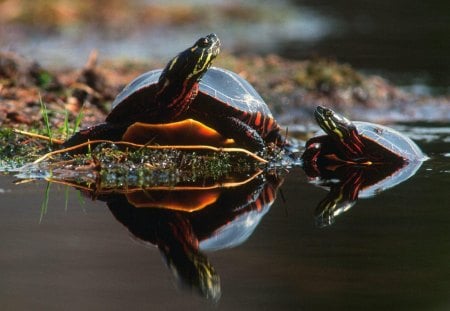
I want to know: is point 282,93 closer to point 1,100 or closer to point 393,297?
point 1,100

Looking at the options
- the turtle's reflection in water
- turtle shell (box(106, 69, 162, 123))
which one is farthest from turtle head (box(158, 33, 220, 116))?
the turtle's reflection in water

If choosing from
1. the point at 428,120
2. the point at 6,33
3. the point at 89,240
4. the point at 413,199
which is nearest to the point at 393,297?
the point at 89,240

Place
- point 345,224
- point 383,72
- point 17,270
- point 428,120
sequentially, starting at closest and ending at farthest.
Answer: point 17,270 < point 345,224 < point 428,120 < point 383,72

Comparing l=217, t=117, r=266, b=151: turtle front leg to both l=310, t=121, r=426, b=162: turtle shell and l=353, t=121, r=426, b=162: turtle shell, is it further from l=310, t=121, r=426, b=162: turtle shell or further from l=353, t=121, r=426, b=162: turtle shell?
l=353, t=121, r=426, b=162: turtle shell

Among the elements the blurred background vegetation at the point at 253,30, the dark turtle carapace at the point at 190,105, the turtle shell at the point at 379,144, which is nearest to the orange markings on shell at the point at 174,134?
the dark turtle carapace at the point at 190,105

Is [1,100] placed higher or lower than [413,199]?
lower

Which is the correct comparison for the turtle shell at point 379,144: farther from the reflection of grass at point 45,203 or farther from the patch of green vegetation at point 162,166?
the reflection of grass at point 45,203

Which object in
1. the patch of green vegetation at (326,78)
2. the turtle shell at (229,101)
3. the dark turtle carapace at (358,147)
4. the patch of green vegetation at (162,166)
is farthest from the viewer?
the patch of green vegetation at (326,78)
